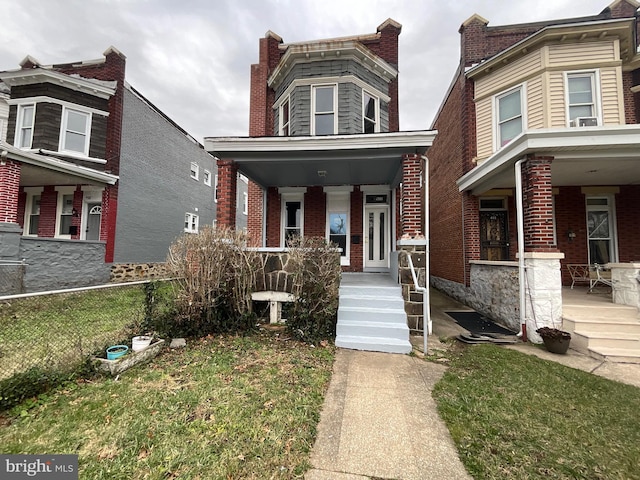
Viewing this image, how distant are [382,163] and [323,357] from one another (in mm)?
4848

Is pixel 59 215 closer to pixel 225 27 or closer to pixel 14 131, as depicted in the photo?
pixel 14 131

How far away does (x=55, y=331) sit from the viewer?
4.61 metres

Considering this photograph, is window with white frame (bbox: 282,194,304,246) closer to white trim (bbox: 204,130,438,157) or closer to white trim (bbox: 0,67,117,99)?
white trim (bbox: 204,130,438,157)

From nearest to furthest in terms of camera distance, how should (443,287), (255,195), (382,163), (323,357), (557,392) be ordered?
(557,392) < (323,357) < (382,163) < (255,195) < (443,287)

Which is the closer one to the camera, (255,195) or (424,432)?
(424,432)

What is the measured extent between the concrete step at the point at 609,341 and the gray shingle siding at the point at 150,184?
47.0 ft

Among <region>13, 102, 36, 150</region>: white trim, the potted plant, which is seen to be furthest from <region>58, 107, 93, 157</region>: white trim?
the potted plant

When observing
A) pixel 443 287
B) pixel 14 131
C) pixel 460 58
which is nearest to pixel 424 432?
pixel 443 287

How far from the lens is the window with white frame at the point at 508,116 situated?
8.52m

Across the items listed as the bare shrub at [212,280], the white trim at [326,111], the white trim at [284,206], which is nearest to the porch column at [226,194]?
the bare shrub at [212,280]

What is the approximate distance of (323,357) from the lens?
4391mm

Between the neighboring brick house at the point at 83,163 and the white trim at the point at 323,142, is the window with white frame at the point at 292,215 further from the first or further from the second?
the neighboring brick house at the point at 83,163

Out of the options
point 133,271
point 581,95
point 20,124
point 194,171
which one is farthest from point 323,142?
point 194,171

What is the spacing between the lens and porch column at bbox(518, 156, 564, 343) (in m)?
5.45
